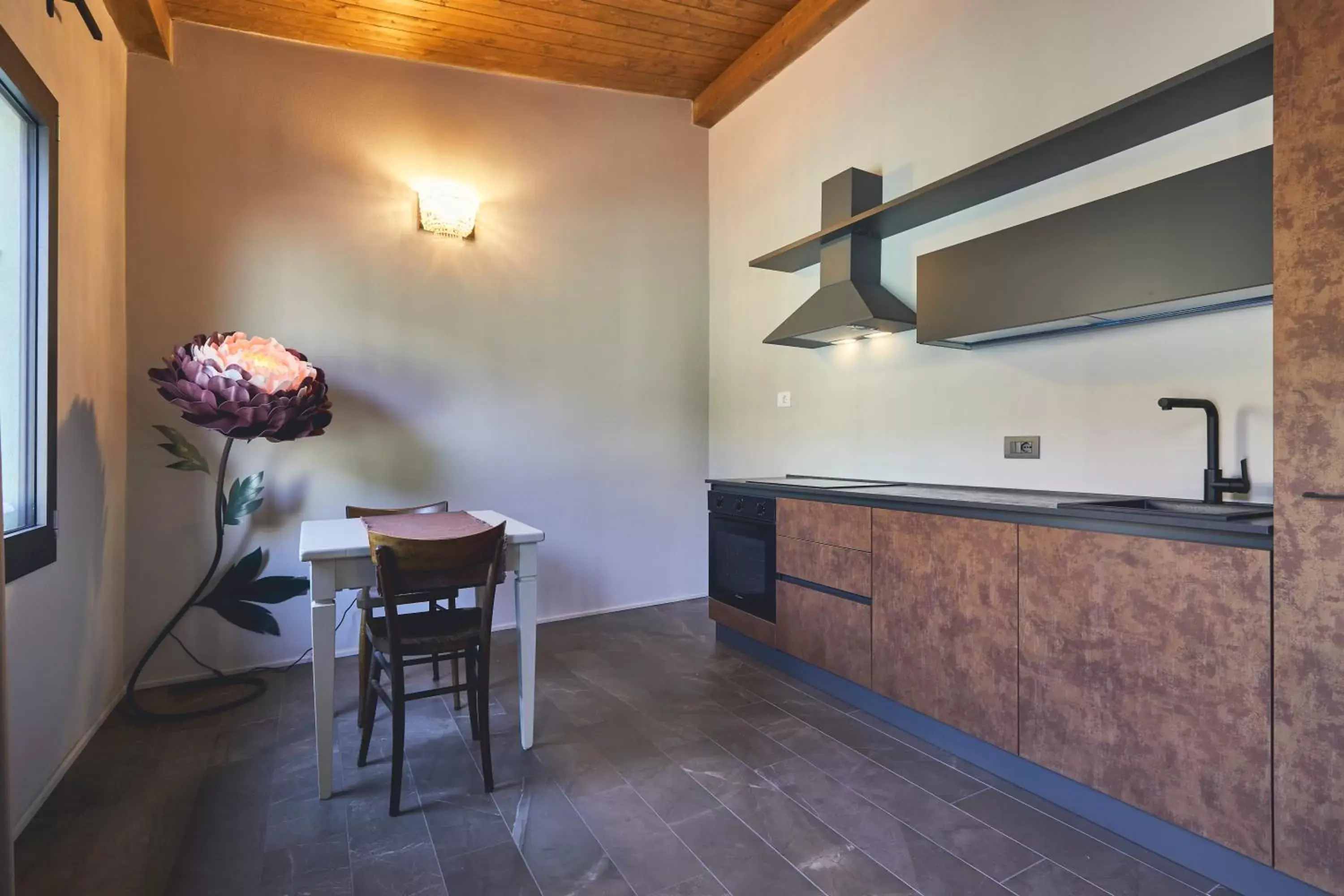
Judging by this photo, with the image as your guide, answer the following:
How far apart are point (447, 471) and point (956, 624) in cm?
269

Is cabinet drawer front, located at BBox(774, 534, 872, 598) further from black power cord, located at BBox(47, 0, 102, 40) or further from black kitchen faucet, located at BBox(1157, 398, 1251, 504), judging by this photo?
black power cord, located at BBox(47, 0, 102, 40)

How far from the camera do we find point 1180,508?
203cm

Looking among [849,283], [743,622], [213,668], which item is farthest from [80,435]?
[849,283]

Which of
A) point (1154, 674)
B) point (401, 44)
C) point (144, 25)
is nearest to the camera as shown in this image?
point (1154, 674)

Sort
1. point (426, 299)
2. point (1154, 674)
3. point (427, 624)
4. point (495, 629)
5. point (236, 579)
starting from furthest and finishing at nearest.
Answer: point (495, 629) < point (426, 299) < point (236, 579) < point (427, 624) < point (1154, 674)

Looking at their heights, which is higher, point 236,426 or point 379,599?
point 236,426

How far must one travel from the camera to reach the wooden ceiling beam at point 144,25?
2777mm

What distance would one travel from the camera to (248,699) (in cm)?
288

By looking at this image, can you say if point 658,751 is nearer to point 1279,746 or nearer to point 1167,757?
point 1167,757

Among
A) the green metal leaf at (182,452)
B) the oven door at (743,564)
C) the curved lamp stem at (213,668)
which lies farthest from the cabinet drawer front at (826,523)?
the green metal leaf at (182,452)

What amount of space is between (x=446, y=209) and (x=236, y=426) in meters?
1.63

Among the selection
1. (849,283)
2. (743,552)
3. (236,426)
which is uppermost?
(849,283)

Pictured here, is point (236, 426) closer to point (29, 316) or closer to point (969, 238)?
point (29, 316)

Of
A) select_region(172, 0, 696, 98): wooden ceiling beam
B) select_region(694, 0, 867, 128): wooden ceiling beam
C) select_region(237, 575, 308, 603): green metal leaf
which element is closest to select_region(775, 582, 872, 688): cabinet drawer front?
select_region(237, 575, 308, 603): green metal leaf
